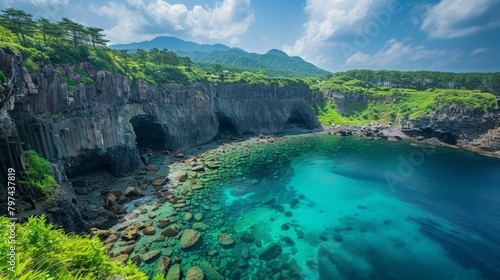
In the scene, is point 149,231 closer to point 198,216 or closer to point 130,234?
point 130,234

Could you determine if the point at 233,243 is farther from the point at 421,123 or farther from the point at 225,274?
the point at 421,123

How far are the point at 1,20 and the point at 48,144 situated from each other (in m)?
→ 23.9

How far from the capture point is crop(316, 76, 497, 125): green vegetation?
71.1m

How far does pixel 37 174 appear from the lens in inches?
802

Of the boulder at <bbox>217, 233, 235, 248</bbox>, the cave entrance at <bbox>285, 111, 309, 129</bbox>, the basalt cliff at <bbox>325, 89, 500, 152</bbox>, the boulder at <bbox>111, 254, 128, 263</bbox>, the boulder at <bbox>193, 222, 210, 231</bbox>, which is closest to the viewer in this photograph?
the boulder at <bbox>111, 254, 128, 263</bbox>

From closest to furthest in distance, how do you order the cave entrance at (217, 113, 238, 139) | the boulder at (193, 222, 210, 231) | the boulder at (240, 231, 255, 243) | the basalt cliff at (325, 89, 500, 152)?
the boulder at (240, 231, 255, 243)
the boulder at (193, 222, 210, 231)
the basalt cliff at (325, 89, 500, 152)
the cave entrance at (217, 113, 238, 139)

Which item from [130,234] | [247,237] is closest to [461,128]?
[247,237]

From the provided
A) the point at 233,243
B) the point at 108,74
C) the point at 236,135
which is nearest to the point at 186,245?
the point at 233,243

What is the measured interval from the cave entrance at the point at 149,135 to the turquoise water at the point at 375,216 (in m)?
24.1

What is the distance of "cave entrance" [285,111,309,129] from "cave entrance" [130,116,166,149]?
152ft

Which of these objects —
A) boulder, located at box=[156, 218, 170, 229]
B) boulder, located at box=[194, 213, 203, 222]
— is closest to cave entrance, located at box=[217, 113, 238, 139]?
boulder, located at box=[194, 213, 203, 222]

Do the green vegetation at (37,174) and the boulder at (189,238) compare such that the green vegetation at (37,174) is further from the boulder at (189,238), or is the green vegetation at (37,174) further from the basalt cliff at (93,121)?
the boulder at (189,238)

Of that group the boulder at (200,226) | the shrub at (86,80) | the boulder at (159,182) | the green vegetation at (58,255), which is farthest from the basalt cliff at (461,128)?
the green vegetation at (58,255)

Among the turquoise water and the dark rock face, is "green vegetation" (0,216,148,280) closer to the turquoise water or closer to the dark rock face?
the turquoise water
